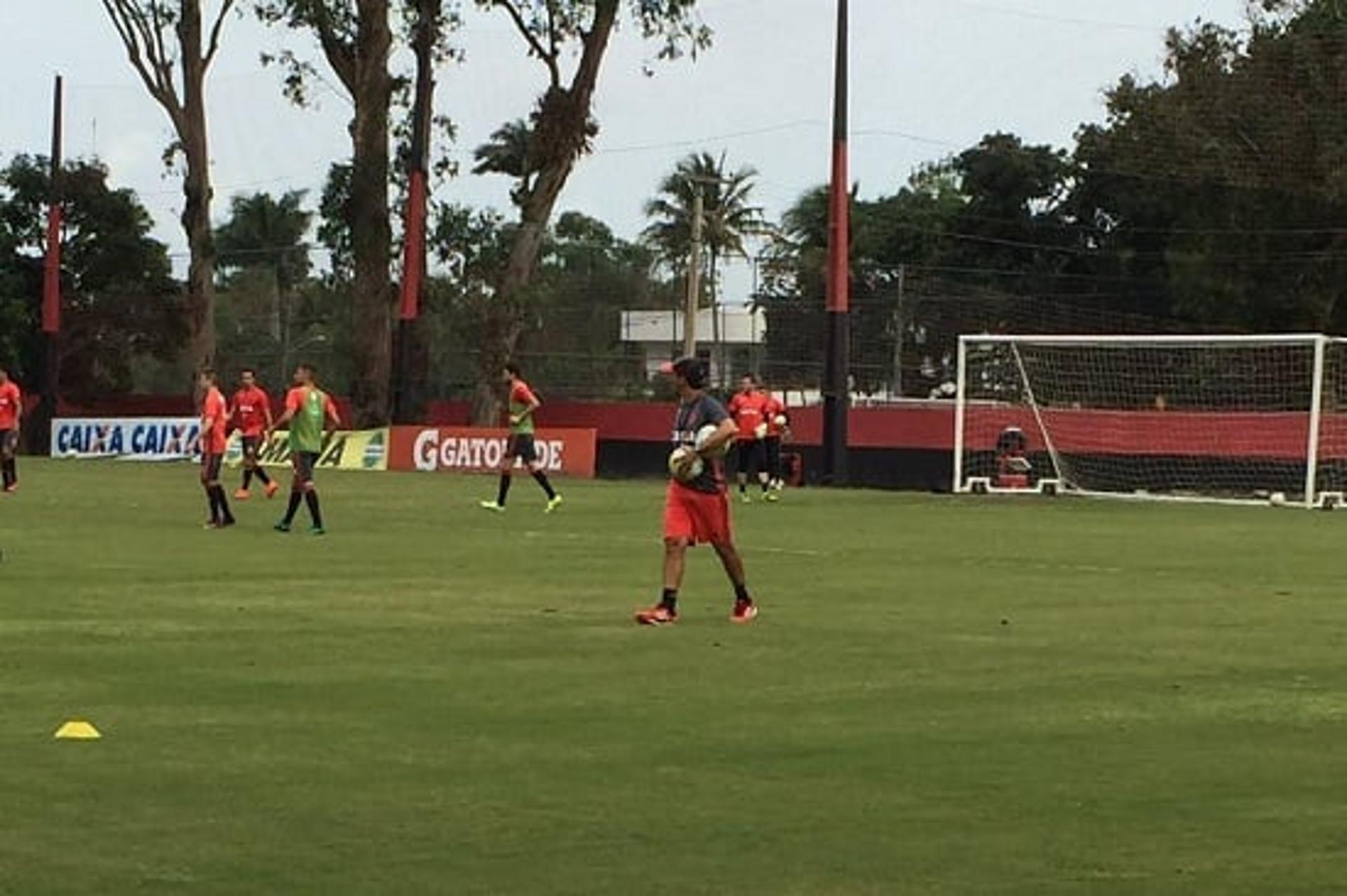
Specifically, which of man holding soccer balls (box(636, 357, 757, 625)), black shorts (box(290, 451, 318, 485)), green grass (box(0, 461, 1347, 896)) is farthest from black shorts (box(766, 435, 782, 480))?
man holding soccer balls (box(636, 357, 757, 625))

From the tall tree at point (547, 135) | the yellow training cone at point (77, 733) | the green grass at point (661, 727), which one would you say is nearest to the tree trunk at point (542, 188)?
the tall tree at point (547, 135)

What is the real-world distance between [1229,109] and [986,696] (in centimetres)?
4972

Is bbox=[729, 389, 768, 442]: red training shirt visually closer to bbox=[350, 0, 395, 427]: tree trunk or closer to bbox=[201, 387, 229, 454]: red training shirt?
bbox=[201, 387, 229, 454]: red training shirt

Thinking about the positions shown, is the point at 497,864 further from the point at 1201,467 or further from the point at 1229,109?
the point at 1229,109

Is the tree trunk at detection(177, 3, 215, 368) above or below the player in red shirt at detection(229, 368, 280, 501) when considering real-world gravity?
above

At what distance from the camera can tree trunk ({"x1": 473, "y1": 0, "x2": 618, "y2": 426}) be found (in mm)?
58938

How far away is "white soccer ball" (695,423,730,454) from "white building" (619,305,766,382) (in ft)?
138

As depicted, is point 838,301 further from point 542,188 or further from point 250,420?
point 250,420

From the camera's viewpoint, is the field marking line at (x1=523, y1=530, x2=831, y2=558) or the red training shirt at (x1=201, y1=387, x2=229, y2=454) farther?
the red training shirt at (x1=201, y1=387, x2=229, y2=454)

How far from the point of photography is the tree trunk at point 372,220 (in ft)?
195

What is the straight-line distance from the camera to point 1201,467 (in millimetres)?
42344

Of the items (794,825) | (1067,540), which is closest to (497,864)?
(794,825)

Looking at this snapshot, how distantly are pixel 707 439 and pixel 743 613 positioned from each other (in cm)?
127

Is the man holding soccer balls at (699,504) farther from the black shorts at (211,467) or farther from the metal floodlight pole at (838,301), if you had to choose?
the metal floodlight pole at (838,301)
